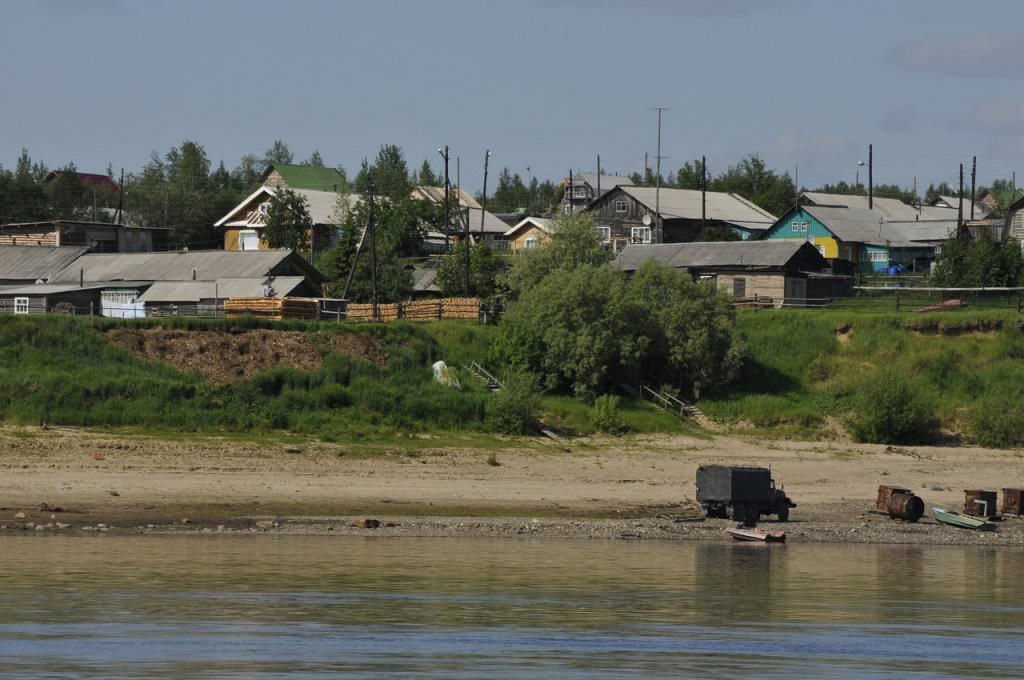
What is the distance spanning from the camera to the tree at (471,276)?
77.7m

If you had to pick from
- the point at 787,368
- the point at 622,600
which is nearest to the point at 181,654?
the point at 622,600

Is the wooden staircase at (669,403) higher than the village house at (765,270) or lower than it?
lower

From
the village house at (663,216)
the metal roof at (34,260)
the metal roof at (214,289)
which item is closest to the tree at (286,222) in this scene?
the metal roof at (34,260)

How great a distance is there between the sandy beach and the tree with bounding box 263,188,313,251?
5958 cm

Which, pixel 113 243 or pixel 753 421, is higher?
pixel 113 243

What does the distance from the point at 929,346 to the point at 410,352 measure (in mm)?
22429

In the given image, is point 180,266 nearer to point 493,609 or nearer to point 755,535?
point 755,535

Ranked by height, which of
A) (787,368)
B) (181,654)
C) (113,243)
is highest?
(113,243)

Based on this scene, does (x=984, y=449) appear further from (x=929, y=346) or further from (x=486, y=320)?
(x=486, y=320)

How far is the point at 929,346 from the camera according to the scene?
2243 inches

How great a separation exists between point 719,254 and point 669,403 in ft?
88.8

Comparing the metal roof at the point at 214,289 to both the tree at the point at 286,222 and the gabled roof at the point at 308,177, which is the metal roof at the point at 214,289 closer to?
the tree at the point at 286,222

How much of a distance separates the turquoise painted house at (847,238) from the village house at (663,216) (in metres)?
4.60

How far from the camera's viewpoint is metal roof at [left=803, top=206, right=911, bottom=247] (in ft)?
333
